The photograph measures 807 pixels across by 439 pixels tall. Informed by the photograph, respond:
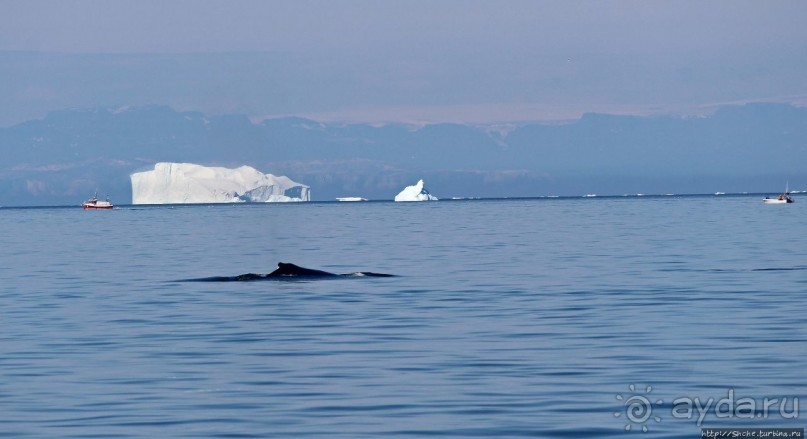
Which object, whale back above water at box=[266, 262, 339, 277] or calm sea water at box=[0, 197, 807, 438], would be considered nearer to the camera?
calm sea water at box=[0, 197, 807, 438]

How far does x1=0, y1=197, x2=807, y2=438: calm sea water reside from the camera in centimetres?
1689

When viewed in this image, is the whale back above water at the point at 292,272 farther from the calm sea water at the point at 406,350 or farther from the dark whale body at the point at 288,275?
the calm sea water at the point at 406,350

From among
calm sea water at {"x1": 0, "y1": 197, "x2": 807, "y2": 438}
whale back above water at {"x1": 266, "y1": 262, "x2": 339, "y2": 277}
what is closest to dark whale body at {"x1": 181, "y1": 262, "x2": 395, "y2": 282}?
whale back above water at {"x1": 266, "y1": 262, "x2": 339, "y2": 277}

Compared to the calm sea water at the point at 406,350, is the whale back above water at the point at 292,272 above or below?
above

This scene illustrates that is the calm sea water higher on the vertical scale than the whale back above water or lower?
lower

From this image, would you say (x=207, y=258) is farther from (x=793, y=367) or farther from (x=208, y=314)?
(x=793, y=367)

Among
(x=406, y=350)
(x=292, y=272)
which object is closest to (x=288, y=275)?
(x=292, y=272)

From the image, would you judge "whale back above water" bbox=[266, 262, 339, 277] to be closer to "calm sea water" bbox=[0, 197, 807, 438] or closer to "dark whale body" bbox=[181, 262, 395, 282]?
"dark whale body" bbox=[181, 262, 395, 282]

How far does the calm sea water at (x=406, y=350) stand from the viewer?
16.9 meters

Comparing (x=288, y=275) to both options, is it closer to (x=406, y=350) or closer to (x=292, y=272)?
(x=292, y=272)

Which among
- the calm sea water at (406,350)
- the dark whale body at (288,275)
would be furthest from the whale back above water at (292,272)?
the calm sea water at (406,350)

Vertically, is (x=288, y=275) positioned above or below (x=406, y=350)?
above

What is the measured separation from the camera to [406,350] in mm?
23516

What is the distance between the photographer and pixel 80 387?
64.5 ft
